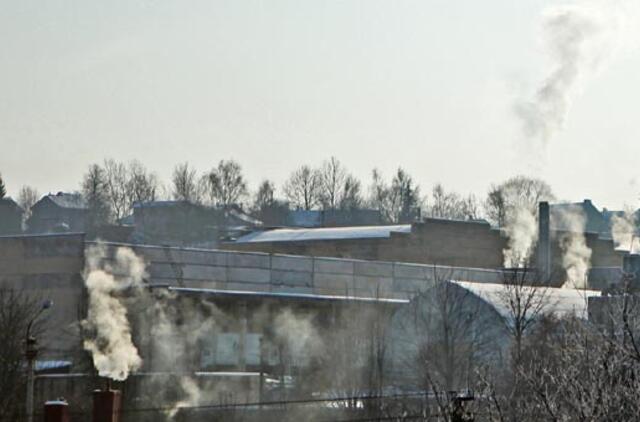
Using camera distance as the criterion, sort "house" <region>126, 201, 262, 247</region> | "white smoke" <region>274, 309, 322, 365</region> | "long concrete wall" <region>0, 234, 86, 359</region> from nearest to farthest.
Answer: "long concrete wall" <region>0, 234, 86, 359</region> → "white smoke" <region>274, 309, 322, 365</region> → "house" <region>126, 201, 262, 247</region>

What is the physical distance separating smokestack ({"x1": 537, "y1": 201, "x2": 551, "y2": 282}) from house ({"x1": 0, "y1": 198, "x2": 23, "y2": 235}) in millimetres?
50355

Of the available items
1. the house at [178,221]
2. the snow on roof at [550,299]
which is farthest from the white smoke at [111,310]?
the house at [178,221]

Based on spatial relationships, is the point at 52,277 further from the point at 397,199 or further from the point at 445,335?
the point at 397,199

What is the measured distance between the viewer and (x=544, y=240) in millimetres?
73062

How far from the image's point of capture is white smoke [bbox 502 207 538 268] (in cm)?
7844

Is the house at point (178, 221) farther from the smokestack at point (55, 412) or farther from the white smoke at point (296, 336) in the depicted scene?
the smokestack at point (55, 412)

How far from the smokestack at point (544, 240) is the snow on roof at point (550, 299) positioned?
466 inches

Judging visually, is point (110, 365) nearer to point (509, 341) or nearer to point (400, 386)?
point (400, 386)

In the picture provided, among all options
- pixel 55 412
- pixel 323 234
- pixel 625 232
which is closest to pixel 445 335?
pixel 55 412

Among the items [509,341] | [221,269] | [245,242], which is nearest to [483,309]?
[509,341]

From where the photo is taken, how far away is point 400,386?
1954 inches

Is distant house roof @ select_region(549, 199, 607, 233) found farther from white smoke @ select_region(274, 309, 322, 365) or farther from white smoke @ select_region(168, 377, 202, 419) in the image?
white smoke @ select_region(168, 377, 202, 419)

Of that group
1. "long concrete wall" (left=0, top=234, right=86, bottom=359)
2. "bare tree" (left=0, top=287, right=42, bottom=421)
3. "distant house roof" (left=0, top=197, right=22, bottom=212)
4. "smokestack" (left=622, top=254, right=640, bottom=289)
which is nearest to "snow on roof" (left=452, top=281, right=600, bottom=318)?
"smokestack" (left=622, top=254, right=640, bottom=289)

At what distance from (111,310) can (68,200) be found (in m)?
78.4
